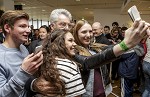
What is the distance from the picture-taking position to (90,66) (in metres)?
1.47

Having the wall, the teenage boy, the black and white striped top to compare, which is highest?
the teenage boy

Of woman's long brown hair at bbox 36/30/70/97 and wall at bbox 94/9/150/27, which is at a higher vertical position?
woman's long brown hair at bbox 36/30/70/97

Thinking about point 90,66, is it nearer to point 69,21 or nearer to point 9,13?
point 9,13

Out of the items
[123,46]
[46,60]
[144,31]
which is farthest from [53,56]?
[144,31]

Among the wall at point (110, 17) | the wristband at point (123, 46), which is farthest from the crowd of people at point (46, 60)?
the wall at point (110, 17)

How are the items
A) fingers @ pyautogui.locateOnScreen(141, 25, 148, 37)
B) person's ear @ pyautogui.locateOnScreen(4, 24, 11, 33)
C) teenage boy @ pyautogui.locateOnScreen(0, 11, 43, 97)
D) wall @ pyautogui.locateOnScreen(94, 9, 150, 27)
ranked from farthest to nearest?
wall @ pyautogui.locateOnScreen(94, 9, 150, 27) < person's ear @ pyautogui.locateOnScreen(4, 24, 11, 33) < teenage boy @ pyautogui.locateOnScreen(0, 11, 43, 97) < fingers @ pyautogui.locateOnScreen(141, 25, 148, 37)

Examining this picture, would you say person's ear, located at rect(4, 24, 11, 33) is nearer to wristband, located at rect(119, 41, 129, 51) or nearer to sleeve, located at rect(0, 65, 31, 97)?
sleeve, located at rect(0, 65, 31, 97)

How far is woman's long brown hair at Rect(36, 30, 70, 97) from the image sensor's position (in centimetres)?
116

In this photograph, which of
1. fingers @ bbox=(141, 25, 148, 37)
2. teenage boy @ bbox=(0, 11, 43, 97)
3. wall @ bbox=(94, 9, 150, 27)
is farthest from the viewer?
wall @ bbox=(94, 9, 150, 27)

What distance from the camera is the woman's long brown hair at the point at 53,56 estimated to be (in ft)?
3.80

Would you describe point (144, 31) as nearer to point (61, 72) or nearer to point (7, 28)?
point (61, 72)

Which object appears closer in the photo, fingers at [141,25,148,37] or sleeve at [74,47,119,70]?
fingers at [141,25,148,37]

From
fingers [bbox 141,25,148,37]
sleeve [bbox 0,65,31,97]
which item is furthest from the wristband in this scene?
sleeve [bbox 0,65,31,97]

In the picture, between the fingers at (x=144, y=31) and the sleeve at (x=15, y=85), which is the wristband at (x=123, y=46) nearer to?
the fingers at (x=144, y=31)
